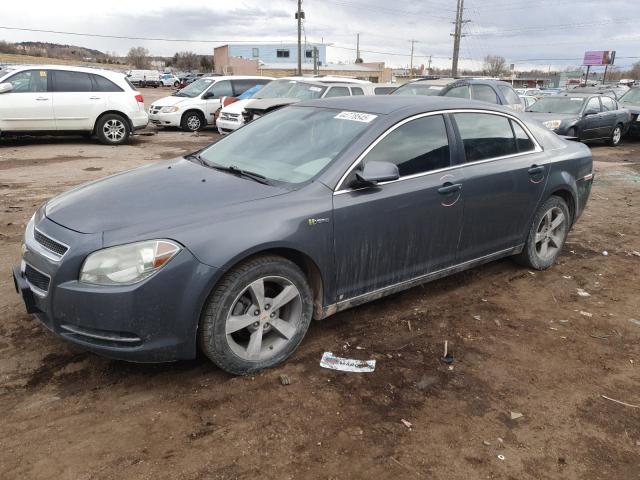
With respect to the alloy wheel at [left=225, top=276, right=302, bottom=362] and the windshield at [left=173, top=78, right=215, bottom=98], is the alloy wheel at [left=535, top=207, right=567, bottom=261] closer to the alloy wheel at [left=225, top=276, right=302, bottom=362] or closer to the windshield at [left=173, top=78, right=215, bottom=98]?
the alloy wheel at [left=225, top=276, right=302, bottom=362]

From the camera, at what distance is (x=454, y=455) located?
2.59 metres

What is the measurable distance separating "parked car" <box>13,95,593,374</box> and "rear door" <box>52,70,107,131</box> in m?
8.99

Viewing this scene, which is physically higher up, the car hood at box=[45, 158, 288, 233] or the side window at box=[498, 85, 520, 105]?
the side window at box=[498, 85, 520, 105]

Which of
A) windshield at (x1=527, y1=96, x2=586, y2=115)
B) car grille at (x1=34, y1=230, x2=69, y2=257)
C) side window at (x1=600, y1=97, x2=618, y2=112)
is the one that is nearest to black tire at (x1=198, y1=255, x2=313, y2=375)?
car grille at (x1=34, y1=230, x2=69, y2=257)

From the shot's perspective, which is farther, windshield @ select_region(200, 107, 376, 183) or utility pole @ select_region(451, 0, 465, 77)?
utility pole @ select_region(451, 0, 465, 77)

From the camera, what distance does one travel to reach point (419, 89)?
1241 cm

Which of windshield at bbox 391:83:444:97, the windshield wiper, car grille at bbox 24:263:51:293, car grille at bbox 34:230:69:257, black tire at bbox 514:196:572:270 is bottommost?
black tire at bbox 514:196:572:270

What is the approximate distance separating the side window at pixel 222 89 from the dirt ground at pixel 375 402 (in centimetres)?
1261

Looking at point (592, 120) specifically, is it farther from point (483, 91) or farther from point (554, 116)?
point (483, 91)

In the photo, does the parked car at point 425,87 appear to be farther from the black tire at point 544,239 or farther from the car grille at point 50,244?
the car grille at point 50,244

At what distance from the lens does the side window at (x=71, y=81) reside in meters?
11.6

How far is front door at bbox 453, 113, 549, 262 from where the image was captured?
4.14 meters

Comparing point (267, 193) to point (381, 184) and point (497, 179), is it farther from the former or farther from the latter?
point (497, 179)

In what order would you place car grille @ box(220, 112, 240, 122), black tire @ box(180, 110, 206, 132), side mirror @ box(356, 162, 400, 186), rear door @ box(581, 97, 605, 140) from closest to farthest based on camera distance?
side mirror @ box(356, 162, 400, 186), car grille @ box(220, 112, 240, 122), rear door @ box(581, 97, 605, 140), black tire @ box(180, 110, 206, 132)
